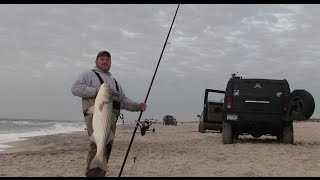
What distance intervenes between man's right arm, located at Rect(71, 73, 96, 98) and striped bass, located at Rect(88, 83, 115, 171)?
0.36 meters

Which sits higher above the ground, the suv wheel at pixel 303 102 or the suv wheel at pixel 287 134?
the suv wheel at pixel 303 102

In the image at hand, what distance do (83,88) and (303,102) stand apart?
10426mm

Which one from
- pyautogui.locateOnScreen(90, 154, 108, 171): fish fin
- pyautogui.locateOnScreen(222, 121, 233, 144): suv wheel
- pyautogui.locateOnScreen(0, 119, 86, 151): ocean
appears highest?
pyautogui.locateOnScreen(222, 121, 233, 144): suv wheel

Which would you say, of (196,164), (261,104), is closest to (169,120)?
(261,104)

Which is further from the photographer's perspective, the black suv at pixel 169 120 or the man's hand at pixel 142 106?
the black suv at pixel 169 120

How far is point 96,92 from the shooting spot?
598 cm

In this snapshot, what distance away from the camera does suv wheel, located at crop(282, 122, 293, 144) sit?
52.0 feet

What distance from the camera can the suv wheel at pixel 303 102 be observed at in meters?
15.0

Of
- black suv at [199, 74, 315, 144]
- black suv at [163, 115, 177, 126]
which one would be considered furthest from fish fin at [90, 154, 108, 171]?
black suv at [163, 115, 177, 126]

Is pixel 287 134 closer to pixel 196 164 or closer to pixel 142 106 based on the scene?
pixel 196 164

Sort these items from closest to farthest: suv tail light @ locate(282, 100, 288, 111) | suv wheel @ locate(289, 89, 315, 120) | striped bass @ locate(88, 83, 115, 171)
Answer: striped bass @ locate(88, 83, 115, 171)
suv wheel @ locate(289, 89, 315, 120)
suv tail light @ locate(282, 100, 288, 111)

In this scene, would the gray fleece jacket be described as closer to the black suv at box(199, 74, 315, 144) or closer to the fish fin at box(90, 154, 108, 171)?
the fish fin at box(90, 154, 108, 171)

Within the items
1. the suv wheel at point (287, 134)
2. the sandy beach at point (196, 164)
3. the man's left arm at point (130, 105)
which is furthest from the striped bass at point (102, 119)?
the suv wheel at point (287, 134)

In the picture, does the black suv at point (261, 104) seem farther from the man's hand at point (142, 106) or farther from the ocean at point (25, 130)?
the ocean at point (25, 130)
